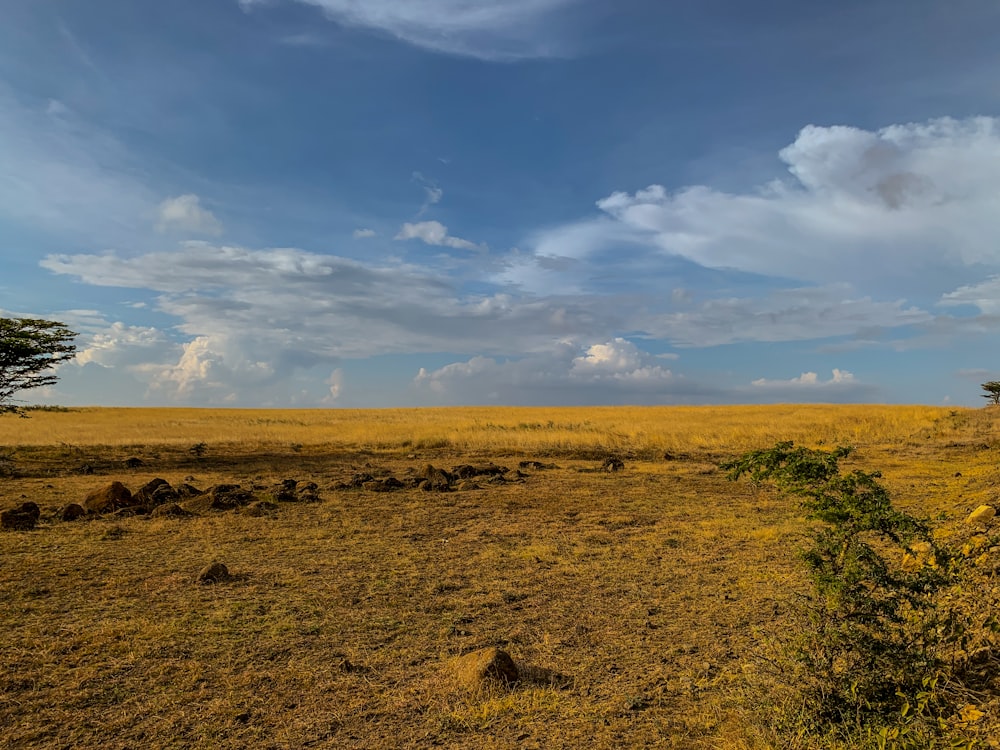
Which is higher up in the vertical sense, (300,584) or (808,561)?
(808,561)

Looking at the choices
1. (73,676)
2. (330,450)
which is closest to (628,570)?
(73,676)

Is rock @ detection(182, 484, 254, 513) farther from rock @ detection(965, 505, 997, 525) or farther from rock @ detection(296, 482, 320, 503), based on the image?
rock @ detection(965, 505, 997, 525)

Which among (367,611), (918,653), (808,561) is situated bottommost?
(367,611)

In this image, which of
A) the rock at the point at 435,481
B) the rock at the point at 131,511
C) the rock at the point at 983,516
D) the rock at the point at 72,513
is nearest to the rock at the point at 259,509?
the rock at the point at 131,511

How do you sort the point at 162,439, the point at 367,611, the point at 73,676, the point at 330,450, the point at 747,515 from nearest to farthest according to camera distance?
the point at 73,676, the point at 367,611, the point at 747,515, the point at 330,450, the point at 162,439

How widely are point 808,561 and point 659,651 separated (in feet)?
7.86

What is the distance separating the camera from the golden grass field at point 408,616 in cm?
508

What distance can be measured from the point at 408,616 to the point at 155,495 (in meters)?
10.7

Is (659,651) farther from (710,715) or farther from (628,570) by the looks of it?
(628,570)

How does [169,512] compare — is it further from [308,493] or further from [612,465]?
[612,465]

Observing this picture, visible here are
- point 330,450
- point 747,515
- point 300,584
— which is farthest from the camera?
point 330,450

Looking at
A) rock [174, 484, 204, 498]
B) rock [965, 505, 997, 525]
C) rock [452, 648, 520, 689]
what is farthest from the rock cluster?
rock [965, 505, 997, 525]

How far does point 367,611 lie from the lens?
787cm

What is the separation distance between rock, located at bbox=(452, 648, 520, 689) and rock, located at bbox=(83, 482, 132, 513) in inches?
462
